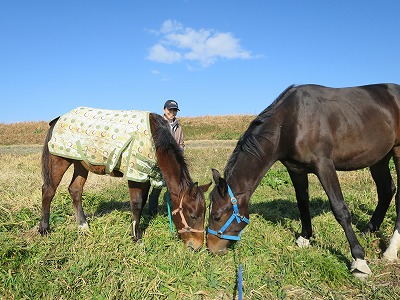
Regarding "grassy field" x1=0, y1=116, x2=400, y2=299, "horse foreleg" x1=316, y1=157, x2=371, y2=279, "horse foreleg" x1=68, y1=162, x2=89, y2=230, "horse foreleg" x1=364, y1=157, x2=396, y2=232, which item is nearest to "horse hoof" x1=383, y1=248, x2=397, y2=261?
"grassy field" x1=0, y1=116, x2=400, y2=299

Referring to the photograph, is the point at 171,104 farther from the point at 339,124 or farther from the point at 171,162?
the point at 339,124

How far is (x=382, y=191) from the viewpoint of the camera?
17.1 ft

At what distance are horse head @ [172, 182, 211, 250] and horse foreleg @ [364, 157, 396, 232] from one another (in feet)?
9.53

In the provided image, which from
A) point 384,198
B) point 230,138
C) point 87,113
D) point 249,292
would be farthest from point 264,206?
point 230,138

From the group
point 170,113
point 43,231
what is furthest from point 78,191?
point 170,113

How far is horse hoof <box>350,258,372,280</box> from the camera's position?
11.8ft

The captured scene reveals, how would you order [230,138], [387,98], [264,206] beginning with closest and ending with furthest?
[387,98]
[264,206]
[230,138]

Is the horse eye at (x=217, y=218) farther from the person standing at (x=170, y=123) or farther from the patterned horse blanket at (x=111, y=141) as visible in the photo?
the person standing at (x=170, y=123)

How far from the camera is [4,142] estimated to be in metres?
23.0

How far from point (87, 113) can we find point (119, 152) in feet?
3.29

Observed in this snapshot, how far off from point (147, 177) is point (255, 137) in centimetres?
155

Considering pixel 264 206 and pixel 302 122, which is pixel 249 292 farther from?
pixel 264 206

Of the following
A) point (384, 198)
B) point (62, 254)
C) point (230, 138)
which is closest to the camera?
point (62, 254)

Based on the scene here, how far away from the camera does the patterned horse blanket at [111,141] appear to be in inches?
166
